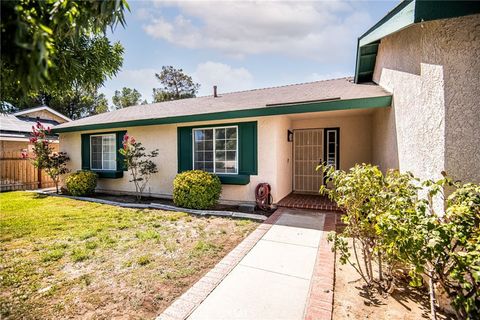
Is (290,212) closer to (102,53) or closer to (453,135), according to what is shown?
→ (453,135)

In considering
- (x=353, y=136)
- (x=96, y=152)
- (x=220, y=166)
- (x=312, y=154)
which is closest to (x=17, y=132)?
(x=96, y=152)

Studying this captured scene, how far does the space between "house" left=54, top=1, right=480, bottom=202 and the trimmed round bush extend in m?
0.56

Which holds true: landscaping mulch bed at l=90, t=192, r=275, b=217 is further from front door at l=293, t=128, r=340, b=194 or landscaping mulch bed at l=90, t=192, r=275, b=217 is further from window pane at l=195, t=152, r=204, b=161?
front door at l=293, t=128, r=340, b=194

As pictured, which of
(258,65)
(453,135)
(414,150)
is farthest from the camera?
(258,65)

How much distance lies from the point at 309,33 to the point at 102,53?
662 cm

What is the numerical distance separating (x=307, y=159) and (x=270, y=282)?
688cm

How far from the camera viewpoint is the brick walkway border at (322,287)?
8.44 ft

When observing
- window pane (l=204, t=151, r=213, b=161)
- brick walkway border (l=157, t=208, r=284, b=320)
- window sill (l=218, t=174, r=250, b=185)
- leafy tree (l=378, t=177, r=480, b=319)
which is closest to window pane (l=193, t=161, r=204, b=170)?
window pane (l=204, t=151, r=213, b=161)

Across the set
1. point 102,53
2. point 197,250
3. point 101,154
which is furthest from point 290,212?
point 101,154

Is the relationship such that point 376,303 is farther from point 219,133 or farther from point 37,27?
point 219,133

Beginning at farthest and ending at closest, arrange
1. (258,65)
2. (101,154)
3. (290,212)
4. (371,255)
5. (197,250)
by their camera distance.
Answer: (258,65) < (101,154) < (290,212) < (197,250) < (371,255)

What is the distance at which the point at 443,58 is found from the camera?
9.74ft

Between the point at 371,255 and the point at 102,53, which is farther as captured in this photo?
the point at 102,53

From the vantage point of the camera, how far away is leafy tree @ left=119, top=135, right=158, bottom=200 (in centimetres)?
844
